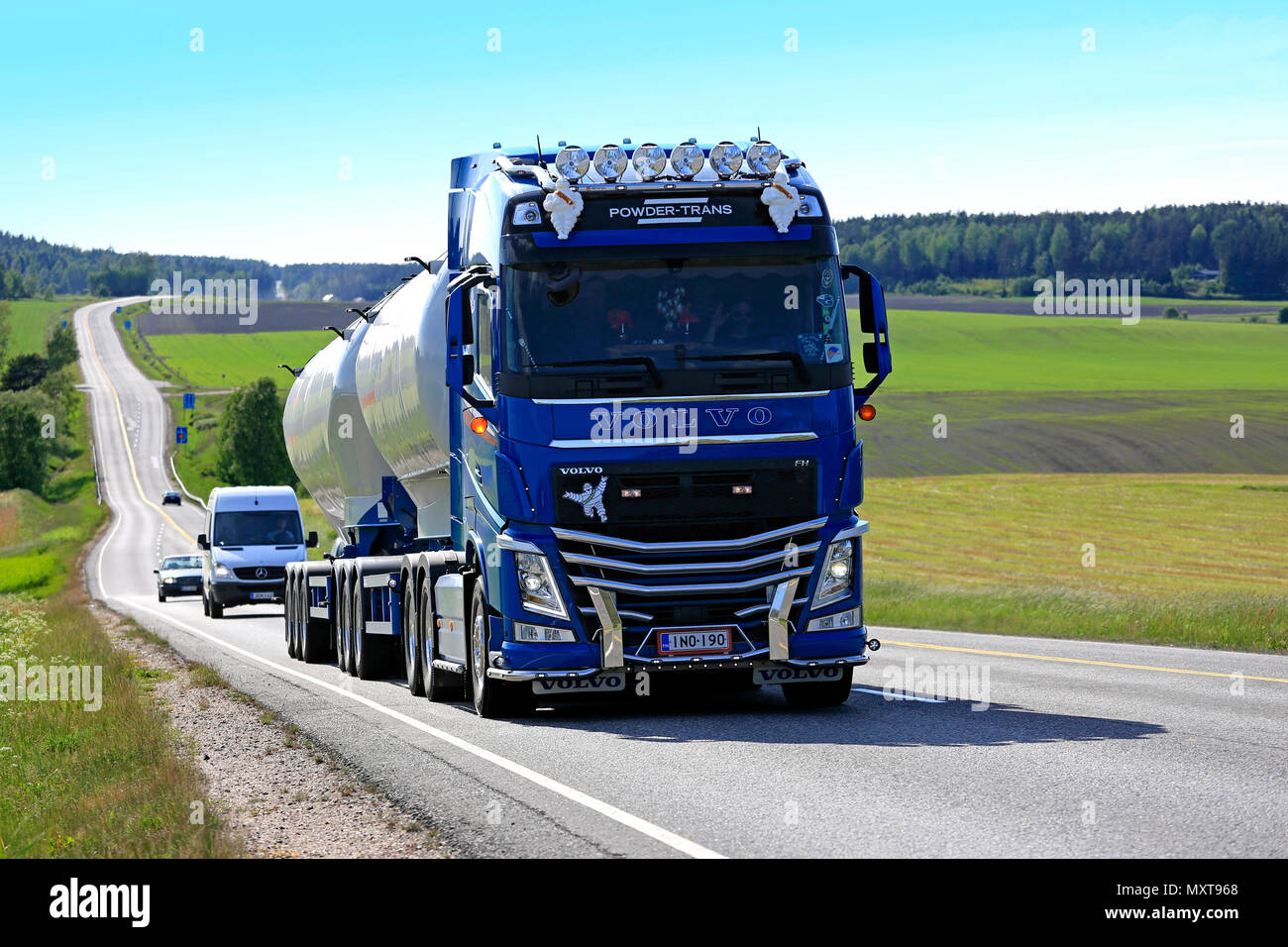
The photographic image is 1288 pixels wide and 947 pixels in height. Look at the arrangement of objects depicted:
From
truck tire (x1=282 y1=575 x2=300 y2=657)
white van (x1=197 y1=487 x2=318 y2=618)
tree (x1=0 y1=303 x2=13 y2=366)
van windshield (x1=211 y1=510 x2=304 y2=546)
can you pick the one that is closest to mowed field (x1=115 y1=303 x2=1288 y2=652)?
white van (x1=197 y1=487 x2=318 y2=618)

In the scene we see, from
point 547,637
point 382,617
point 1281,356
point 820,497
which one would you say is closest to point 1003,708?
point 820,497

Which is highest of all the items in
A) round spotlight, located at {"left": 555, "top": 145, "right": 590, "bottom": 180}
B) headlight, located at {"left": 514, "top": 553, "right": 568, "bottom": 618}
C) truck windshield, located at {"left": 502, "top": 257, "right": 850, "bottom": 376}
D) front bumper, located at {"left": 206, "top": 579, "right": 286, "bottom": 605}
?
round spotlight, located at {"left": 555, "top": 145, "right": 590, "bottom": 180}

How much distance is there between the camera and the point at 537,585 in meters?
11.6

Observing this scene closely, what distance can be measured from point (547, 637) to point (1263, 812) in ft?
17.7

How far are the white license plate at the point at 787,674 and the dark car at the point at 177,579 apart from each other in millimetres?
38221

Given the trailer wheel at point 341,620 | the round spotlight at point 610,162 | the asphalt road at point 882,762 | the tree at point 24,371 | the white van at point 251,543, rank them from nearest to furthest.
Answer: the asphalt road at point 882,762, the round spotlight at point 610,162, the trailer wheel at point 341,620, the white van at point 251,543, the tree at point 24,371

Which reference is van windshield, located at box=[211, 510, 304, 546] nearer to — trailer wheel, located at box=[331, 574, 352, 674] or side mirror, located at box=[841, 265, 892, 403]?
trailer wheel, located at box=[331, 574, 352, 674]

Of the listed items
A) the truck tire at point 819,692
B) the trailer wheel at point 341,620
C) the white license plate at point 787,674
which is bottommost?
the trailer wheel at point 341,620

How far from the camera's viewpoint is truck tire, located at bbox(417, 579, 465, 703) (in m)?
14.6

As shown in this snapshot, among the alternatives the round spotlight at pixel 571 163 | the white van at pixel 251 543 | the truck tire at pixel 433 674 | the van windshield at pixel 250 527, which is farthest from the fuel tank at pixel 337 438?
the van windshield at pixel 250 527

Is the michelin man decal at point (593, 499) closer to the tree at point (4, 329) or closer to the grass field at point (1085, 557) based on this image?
the grass field at point (1085, 557)

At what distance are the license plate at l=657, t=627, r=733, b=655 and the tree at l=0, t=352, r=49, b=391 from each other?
513ft

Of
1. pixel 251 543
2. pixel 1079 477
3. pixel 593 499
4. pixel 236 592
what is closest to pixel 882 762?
pixel 593 499

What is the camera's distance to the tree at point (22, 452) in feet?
392
